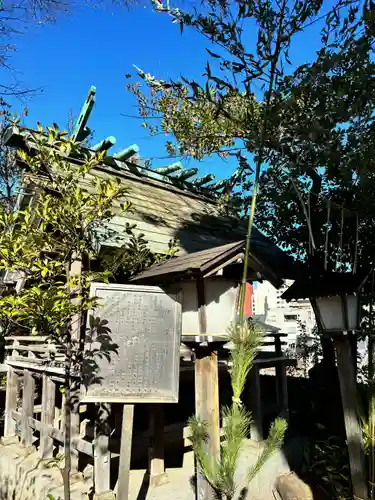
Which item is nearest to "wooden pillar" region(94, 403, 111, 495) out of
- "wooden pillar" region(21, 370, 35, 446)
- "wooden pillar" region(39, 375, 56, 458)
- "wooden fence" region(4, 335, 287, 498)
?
"wooden fence" region(4, 335, 287, 498)

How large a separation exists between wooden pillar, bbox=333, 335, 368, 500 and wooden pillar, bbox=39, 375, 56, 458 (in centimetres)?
408

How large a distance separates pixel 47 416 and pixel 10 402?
1.72m

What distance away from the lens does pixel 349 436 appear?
3.63 metres

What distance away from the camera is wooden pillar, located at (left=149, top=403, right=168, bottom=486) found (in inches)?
200

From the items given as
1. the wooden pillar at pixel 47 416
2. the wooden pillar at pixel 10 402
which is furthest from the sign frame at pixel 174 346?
the wooden pillar at pixel 10 402

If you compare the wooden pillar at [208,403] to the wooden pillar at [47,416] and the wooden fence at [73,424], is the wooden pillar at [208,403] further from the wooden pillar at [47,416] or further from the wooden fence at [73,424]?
the wooden pillar at [47,416]

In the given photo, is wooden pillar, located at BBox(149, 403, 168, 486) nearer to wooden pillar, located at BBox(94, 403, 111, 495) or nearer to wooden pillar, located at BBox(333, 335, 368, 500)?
wooden pillar, located at BBox(94, 403, 111, 495)

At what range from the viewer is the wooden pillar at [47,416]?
5.39 metres

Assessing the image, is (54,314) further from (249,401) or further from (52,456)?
(249,401)

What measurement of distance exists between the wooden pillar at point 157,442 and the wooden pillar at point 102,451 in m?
0.95

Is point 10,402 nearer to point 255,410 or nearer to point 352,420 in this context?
point 255,410

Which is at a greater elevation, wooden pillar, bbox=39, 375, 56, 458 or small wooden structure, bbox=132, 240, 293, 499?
small wooden structure, bbox=132, 240, 293, 499

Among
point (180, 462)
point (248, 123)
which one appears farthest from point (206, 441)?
point (248, 123)

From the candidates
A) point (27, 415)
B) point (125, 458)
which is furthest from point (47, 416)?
point (125, 458)
